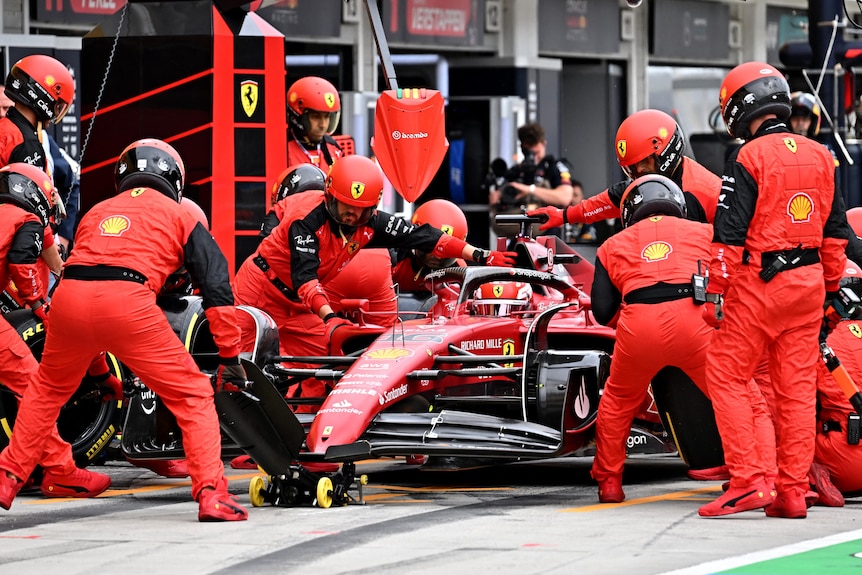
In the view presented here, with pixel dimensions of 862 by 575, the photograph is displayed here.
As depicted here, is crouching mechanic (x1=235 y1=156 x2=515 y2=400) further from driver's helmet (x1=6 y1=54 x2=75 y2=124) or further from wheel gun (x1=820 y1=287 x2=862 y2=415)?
wheel gun (x1=820 y1=287 x2=862 y2=415)

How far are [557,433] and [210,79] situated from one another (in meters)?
5.59

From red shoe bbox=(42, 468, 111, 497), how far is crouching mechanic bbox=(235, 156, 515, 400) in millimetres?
1648

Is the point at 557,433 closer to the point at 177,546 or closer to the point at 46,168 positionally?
the point at 177,546

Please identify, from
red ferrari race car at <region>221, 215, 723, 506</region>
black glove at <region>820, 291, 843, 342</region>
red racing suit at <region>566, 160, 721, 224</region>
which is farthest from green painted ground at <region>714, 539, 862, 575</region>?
red racing suit at <region>566, 160, 721, 224</region>

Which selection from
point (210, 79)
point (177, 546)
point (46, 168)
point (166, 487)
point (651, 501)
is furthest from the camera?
point (210, 79)

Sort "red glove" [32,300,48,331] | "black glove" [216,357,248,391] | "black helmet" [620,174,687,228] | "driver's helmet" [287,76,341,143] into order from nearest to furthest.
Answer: "black glove" [216,357,248,391] < "black helmet" [620,174,687,228] < "red glove" [32,300,48,331] < "driver's helmet" [287,76,341,143]

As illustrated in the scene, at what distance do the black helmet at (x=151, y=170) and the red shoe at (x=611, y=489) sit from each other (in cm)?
276

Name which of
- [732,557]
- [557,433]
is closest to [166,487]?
[557,433]

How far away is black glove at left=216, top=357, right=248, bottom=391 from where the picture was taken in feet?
30.1

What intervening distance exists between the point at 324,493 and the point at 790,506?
2.37 m

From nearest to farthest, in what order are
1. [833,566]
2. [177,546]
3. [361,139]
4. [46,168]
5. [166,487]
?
[833,566]
[177,546]
[166,487]
[46,168]
[361,139]

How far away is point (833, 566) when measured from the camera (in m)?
7.36

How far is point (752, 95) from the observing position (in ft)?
31.0

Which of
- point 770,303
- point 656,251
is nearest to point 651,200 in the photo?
point 656,251
